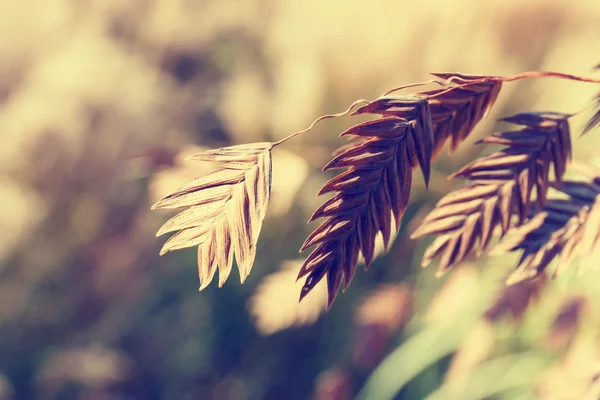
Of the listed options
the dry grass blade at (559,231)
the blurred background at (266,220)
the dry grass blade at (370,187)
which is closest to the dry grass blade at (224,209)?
the dry grass blade at (370,187)

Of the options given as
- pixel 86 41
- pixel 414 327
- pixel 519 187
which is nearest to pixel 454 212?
pixel 519 187

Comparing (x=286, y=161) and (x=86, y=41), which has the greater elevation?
(x=86, y=41)

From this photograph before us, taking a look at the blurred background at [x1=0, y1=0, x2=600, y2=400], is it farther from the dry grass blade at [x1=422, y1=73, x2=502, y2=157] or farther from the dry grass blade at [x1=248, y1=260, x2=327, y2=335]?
the dry grass blade at [x1=422, y1=73, x2=502, y2=157]

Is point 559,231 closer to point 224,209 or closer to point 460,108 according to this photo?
point 460,108

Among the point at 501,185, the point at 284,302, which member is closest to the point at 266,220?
the point at 284,302

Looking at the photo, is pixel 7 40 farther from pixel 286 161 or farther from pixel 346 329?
pixel 346 329
